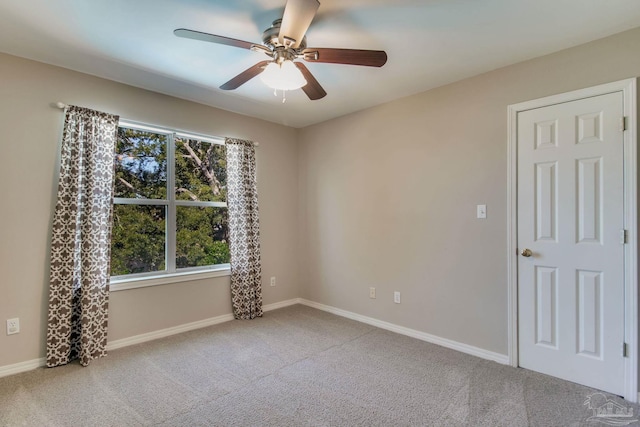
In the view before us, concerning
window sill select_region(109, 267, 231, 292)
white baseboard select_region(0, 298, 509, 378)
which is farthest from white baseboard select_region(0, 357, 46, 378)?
window sill select_region(109, 267, 231, 292)

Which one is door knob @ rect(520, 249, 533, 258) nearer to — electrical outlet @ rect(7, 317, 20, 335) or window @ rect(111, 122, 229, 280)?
window @ rect(111, 122, 229, 280)

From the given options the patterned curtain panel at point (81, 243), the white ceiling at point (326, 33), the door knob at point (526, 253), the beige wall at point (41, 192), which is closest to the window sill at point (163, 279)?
the beige wall at point (41, 192)

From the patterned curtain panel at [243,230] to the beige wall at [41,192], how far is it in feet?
0.74

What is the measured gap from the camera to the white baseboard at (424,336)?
2.62m

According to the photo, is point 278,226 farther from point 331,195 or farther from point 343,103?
point 343,103

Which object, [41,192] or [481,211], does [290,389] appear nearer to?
[481,211]

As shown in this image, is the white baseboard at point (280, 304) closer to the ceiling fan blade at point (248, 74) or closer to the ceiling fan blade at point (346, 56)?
the ceiling fan blade at point (248, 74)

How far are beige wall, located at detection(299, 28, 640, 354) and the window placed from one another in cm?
133

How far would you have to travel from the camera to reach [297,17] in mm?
1599

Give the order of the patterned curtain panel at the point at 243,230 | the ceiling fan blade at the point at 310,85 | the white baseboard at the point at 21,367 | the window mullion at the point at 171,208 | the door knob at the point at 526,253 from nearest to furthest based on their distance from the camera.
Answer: the ceiling fan blade at the point at 310,85, the white baseboard at the point at 21,367, the door knob at the point at 526,253, the window mullion at the point at 171,208, the patterned curtain panel at the point at 243,230

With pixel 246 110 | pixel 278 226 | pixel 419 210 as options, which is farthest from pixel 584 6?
pixel 278 226

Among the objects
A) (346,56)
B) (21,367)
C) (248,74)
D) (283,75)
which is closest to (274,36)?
(283,75)

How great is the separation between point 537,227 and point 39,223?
395 cm

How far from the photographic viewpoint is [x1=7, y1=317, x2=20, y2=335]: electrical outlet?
238cm
